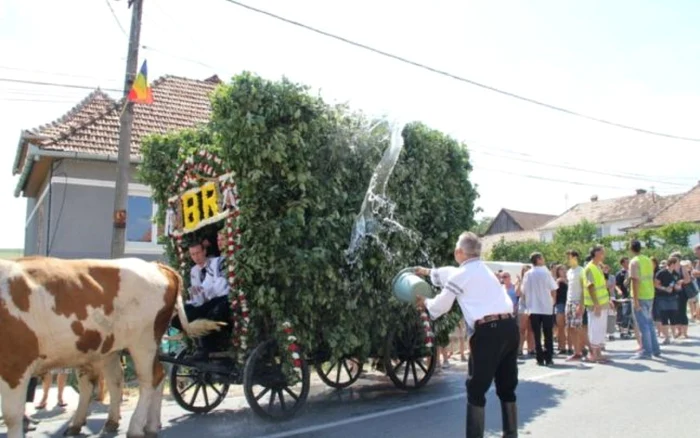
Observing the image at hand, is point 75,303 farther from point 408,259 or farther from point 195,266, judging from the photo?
point 408,259

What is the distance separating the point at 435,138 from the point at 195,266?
3832 millimetres

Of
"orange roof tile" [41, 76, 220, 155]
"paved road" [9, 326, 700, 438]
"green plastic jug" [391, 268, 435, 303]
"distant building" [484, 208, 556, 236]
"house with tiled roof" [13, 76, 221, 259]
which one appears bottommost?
"paved road" [9, 326, 700, 438]

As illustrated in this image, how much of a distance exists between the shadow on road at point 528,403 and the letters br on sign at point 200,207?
3885mm

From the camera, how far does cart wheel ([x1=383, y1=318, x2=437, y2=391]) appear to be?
8.72 m

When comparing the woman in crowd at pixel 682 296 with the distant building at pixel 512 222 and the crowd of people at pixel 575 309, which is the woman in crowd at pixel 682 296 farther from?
the distant building at pixel 512 222

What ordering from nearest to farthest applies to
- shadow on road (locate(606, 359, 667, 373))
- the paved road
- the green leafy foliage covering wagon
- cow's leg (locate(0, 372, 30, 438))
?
cow's leg (locate(0, 372, 30, 438)) → the paved road → the green leafy foliage covering wagon → shadow on road (locate(606, 359, 667, 373))

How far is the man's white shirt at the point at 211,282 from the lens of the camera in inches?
308

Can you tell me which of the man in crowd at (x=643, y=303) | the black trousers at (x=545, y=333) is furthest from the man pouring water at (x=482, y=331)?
the man in crowd at (x=643, y=303)

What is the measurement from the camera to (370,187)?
8.41 metres

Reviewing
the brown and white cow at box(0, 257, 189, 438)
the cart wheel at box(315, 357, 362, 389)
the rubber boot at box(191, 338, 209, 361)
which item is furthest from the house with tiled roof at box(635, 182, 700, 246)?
the brown and white cow at box(0, 257, 189, 438)

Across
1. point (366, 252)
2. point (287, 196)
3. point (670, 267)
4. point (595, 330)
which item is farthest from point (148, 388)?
point (670, 267)

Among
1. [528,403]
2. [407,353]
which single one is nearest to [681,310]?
[528,403]

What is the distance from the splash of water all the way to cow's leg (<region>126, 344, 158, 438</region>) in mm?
2714

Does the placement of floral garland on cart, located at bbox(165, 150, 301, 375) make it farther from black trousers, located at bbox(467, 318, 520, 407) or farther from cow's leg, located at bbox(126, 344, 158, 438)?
black trousers, located at bbox(467, 318, 520, 407)
